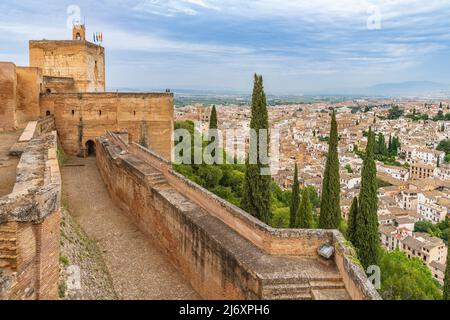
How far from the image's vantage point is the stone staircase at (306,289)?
5730 millimetres

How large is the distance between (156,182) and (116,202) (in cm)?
250

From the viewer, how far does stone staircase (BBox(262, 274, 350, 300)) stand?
5730 millimetres

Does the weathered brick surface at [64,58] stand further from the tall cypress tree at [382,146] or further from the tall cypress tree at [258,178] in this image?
the tall cypress tree at [382,146]

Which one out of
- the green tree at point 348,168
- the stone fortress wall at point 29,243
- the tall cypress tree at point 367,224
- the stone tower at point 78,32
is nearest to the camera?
the stone fortress wall at point 29,243

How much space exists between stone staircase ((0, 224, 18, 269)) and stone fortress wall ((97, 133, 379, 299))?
3039mm

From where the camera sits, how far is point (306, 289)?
5.89 metres

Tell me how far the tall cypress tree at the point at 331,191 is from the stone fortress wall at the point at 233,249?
796 cm

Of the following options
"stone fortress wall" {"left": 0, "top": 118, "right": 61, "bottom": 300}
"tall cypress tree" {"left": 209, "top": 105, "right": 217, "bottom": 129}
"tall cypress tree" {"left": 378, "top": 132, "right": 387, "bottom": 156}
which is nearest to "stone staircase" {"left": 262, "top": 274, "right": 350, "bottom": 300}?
"stone fortress wall" {"left": 0, "top": 118, "right": 61, "bottom": 300}

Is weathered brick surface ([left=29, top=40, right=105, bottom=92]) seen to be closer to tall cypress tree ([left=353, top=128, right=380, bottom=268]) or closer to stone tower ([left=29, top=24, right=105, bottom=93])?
stone tower ([left=29, top=24, right=105, bottom=93])

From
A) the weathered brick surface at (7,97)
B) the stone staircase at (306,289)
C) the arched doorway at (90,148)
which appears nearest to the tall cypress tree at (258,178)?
the stone staircase at (306,289)

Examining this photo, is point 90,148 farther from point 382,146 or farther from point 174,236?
point 382,146

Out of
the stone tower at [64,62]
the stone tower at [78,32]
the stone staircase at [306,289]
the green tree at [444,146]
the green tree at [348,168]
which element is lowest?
the green tree at [348,168]
